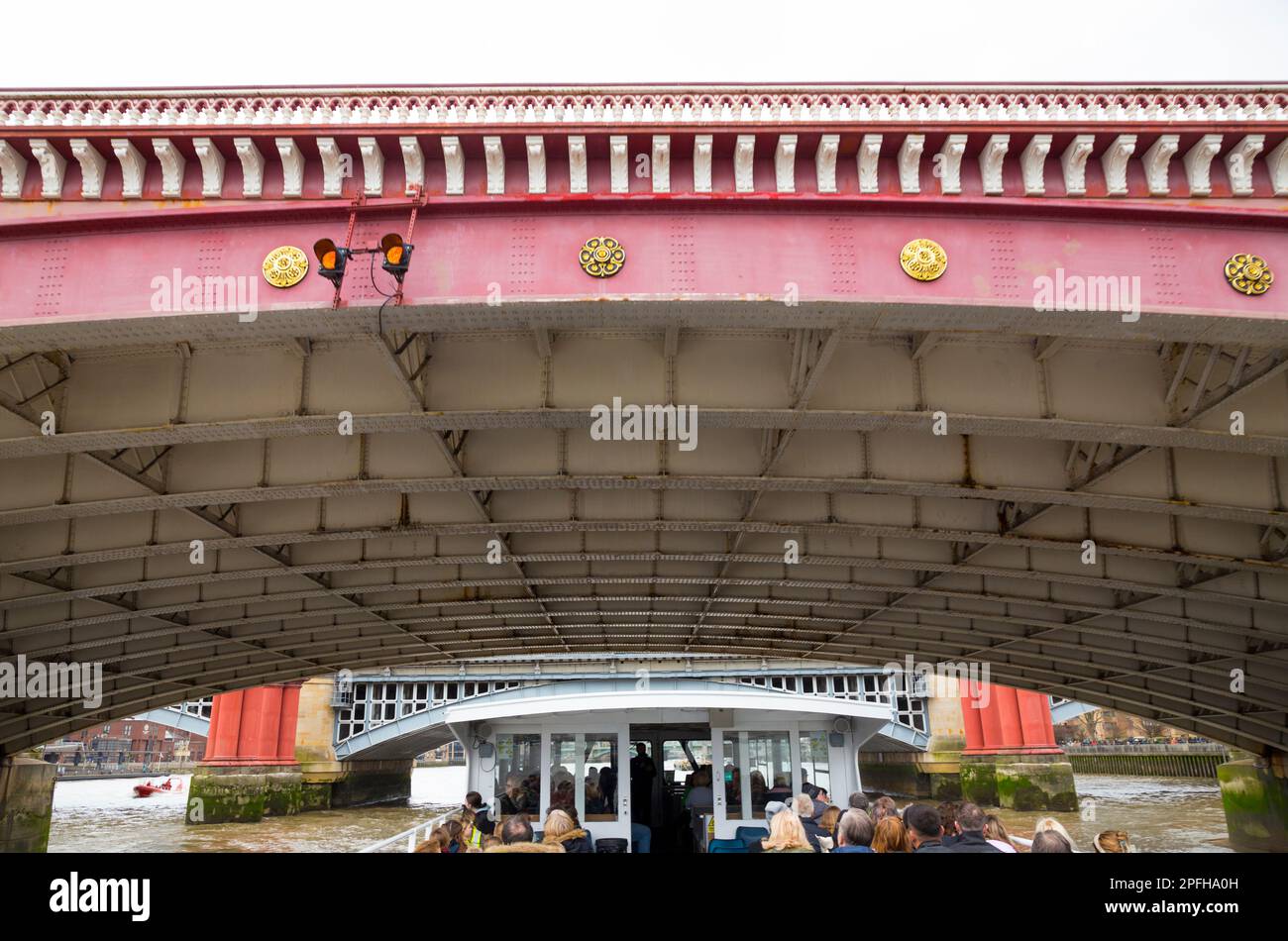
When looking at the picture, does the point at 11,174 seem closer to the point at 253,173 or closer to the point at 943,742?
the point at 253,173

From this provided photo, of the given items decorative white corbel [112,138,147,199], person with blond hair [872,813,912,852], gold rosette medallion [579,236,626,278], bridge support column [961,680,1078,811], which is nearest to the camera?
person with blond hair [872,813,912,852]

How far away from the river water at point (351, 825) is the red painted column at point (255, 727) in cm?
369

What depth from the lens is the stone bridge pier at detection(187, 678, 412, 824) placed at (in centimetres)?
4419

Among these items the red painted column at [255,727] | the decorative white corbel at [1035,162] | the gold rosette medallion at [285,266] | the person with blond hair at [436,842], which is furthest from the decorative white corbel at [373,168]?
the red painted column at [255,727]

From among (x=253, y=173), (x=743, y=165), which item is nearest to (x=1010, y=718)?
(x=743, y=165)

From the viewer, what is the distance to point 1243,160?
29.7ft

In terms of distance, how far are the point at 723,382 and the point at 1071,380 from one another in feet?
14.3

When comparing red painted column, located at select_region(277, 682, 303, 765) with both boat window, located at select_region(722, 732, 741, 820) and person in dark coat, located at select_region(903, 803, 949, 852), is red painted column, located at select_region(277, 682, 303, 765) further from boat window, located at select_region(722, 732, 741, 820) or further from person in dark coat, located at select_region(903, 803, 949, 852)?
person in dark coat, located at select_region(903, 803, 949, 852)

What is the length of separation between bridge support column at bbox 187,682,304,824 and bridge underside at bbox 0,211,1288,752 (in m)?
28.5

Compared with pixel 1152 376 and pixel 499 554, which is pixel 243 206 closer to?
pixel 499 554

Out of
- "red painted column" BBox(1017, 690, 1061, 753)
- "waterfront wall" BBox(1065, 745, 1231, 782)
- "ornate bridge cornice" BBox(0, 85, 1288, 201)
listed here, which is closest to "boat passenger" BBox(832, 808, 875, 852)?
"ornate bridge cornice" BBox(0, 85, 1288, 201)

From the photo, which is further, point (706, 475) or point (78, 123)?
point (706, 475)

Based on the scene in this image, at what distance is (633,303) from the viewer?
8477 mm
